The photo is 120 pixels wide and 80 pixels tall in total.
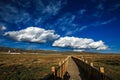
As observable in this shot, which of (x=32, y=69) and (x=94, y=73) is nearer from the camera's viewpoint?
(x=94, y=73)

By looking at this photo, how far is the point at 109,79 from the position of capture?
684 centimetres

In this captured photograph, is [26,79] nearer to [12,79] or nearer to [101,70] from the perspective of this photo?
[12,79]

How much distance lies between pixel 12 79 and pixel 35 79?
219 cm

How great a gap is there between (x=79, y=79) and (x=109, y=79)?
8170 mm

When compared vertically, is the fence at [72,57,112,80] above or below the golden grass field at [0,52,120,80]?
above

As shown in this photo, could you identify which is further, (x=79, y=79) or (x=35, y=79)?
(x=35, y=79)

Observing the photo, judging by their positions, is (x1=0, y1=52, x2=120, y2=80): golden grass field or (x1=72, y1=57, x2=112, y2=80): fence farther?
(x1=0, y1=52, x2=120, y2=80): golden grass field

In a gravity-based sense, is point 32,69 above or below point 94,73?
below

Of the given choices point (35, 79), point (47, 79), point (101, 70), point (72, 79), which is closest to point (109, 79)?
point (101, 70)

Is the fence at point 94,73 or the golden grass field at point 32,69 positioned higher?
the fence at point 94,73

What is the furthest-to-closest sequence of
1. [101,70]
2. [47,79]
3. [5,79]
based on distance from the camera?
[5,79] → [101,70] → [47,79]

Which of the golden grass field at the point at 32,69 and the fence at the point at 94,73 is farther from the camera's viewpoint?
the golden grass field at the point at 32,69

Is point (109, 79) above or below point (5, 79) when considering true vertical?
above

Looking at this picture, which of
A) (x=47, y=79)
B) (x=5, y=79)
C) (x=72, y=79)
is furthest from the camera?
(x=5, y=79)
